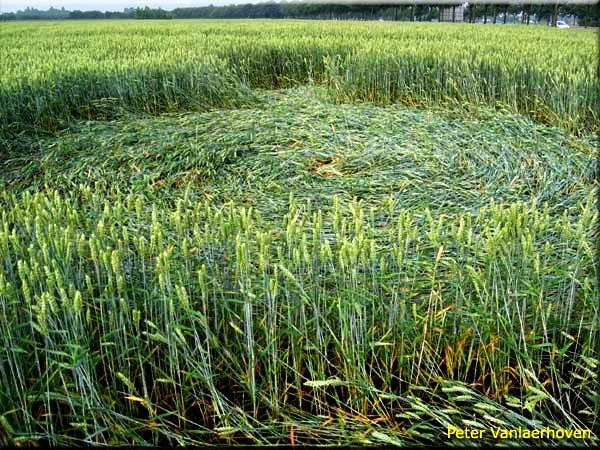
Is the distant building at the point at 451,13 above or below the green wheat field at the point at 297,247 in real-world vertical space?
above

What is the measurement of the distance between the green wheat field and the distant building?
4118 cm

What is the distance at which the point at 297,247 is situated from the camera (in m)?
2.17

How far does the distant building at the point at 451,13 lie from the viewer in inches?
1755

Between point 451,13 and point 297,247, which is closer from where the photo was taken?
point 297,247

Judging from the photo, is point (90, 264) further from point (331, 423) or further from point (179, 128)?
point (179, 128)

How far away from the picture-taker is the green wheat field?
1.64m

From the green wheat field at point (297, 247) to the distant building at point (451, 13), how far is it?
41178 mm

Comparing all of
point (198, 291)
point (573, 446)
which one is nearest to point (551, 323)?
point (573, 446)

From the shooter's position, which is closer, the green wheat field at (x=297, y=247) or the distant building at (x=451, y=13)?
the green wheat field at (x=297, y=247)

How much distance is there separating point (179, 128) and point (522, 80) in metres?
3.56

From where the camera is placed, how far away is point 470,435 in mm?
1530

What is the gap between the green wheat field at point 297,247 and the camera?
5.37 ft

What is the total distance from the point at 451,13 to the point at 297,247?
49846 mm

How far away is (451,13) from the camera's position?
152 ft
